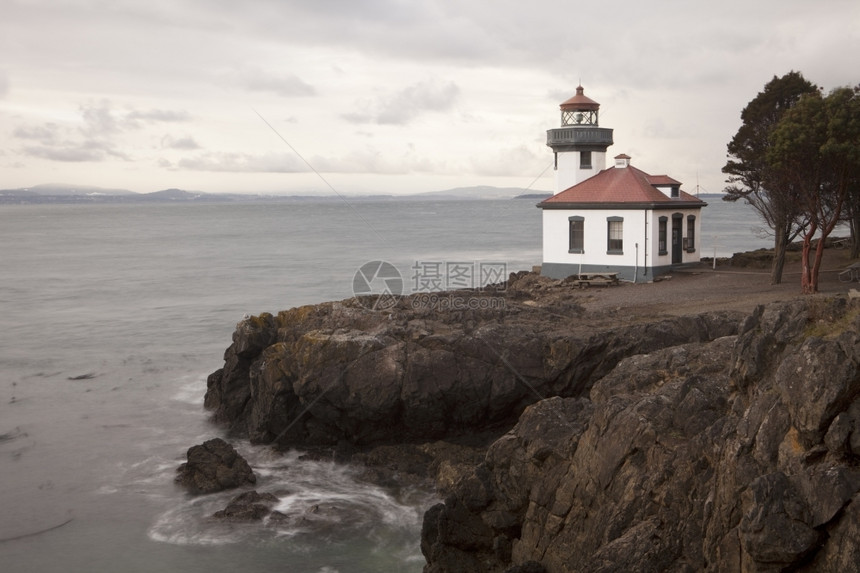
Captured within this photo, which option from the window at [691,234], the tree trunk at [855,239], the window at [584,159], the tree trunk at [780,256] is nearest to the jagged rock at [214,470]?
the tree trunk at [780,256]

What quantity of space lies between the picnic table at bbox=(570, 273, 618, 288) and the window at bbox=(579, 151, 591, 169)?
535 centimetres

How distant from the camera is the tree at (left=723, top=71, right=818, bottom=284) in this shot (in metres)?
25.7

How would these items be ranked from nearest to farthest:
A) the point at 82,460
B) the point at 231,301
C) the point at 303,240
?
the point at 82,460, the point at 231,301, the point at 303,240

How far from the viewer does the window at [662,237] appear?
28.5 m

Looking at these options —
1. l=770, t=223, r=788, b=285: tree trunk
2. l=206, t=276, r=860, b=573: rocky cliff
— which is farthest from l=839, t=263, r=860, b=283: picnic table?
l=206, t=276, r=860, b=573: rocky cliff

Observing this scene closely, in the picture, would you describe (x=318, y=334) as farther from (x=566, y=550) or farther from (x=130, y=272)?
(x=130, y=272)

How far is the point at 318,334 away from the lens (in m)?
18.6

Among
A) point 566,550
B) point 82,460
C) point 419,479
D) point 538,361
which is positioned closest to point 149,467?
point 82,460

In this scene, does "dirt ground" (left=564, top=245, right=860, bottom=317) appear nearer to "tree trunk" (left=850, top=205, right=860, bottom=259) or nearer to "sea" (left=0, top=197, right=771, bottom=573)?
"tree trunk" (left=850, top=205, right=860, bottom=259)

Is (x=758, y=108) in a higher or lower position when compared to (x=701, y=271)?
higher

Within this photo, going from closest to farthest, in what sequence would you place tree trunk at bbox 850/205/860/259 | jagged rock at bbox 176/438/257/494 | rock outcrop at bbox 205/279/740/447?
jagged rock at bbox 176/438/257/494 < rock outcrop at bbox 205/279/740/447 < tree trunk at bbox 850/205/860/259

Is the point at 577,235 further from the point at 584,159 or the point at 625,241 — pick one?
the point at 584,159

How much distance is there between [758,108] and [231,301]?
2560 cm

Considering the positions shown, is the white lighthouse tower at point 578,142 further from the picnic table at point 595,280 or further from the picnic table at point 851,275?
the picnic table at point 851,275
